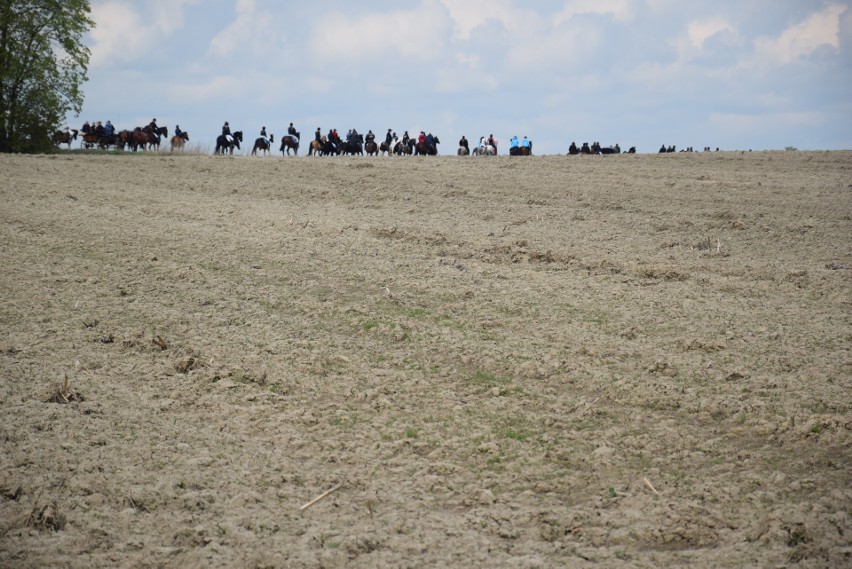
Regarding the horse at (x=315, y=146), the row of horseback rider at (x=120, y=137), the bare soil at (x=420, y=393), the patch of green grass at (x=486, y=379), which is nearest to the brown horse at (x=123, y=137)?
the row of horseback rider at (x=120, y=137)

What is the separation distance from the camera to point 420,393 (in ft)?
23.6

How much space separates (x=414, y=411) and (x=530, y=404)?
3.53 ft

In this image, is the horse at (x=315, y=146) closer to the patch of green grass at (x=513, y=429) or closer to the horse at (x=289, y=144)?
the horse at (x=289, y=144)

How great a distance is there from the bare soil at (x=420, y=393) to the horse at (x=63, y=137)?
19.6 m

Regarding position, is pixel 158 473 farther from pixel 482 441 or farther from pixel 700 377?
pixel 700 377

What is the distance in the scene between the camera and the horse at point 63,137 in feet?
106

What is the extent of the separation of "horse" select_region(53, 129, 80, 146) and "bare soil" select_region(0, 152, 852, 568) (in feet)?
64.2

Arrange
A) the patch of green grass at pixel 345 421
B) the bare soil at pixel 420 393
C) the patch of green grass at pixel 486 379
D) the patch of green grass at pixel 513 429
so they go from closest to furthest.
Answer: the bare soil at pixel 420 393, the patch of green grass at pixel 513 429, the patch of green grass at pixel 345 421, the patch of green grass at pixel 486 379

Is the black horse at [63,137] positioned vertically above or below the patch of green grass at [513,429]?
above

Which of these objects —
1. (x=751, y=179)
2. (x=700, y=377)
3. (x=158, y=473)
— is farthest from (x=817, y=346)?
(x=751, y=179)

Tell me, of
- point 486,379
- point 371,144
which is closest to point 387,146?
point 371,144

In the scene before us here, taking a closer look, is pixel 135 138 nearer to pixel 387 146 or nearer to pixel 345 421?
pixel 387 146

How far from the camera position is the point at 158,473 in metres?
5.56

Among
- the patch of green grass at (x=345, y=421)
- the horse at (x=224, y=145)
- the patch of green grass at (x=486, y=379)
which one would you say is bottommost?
the patch of green grass at (x=345, y=421)
